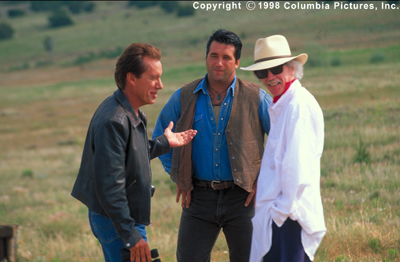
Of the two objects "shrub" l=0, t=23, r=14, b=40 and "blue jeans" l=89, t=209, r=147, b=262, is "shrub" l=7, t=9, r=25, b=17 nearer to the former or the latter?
"shrub" l=0, t=23, r=14, b=40

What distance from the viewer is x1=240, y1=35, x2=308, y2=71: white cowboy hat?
313 cm

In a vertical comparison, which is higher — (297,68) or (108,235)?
(297,68)

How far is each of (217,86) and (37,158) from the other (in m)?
12.9

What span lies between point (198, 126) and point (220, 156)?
310mm

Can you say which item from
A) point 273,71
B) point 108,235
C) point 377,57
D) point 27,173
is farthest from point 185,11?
point 108,235

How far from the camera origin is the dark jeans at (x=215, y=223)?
3.85m

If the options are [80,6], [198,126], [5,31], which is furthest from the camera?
[80,6]

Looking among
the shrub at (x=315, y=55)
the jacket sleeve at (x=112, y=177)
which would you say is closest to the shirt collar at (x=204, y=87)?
the jacket sleeve at (x=112, y=177)

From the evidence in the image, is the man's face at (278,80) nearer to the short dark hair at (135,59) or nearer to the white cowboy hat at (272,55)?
the white cowboy hat at (272,55)

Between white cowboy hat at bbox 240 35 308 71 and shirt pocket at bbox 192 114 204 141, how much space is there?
0.84 meters

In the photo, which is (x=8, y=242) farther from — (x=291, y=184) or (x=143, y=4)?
(x=143, y=4)

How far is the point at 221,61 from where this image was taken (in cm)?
383

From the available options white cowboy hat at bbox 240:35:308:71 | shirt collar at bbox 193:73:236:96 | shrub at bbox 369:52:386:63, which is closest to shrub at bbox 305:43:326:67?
shrub at bbox 369:52:386:63

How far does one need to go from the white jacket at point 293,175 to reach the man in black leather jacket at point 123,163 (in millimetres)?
789
